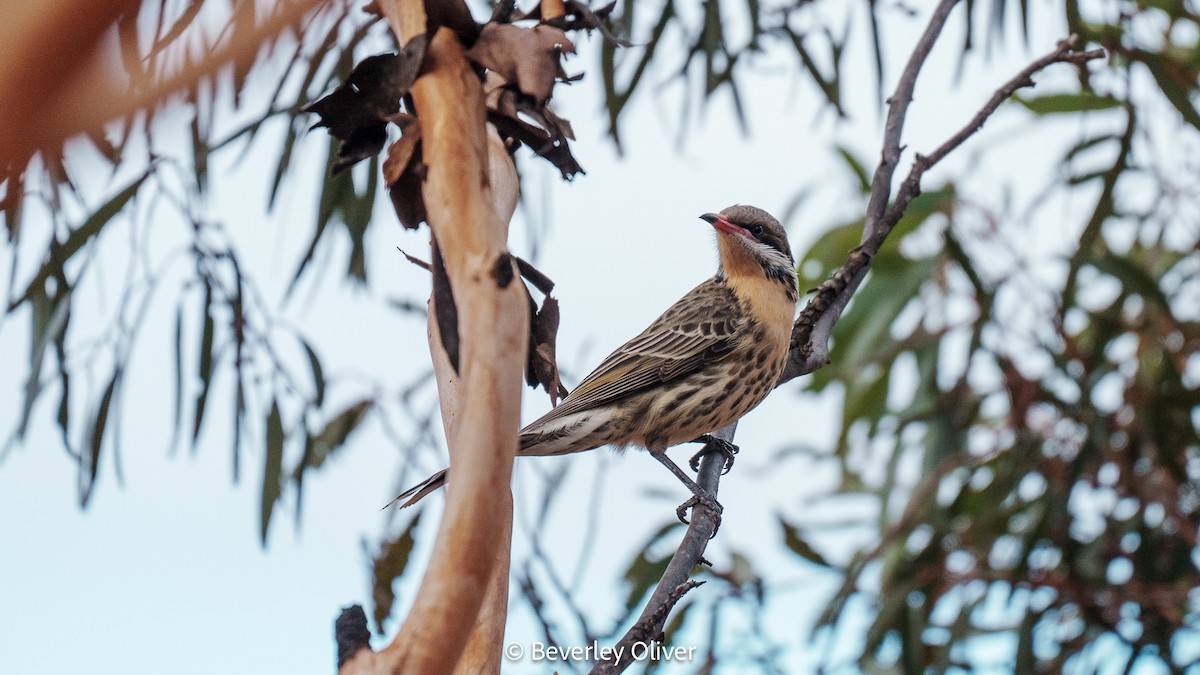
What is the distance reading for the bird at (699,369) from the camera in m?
2.85

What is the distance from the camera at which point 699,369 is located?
2996 millimetres

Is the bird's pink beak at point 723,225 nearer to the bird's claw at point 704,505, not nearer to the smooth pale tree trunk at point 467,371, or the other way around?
the bird's claw at point 704,505

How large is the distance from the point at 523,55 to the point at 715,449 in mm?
1803

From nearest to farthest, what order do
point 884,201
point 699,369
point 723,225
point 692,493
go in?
point 884,201 < point 692,493 < point 699,369 < point 723,225

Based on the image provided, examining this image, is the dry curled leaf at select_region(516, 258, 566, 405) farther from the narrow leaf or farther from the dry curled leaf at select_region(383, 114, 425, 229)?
the narrow leaf

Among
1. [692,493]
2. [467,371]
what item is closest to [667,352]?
[692,493]

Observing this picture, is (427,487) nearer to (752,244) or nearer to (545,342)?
(545,342)

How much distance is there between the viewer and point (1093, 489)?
3.77 meters

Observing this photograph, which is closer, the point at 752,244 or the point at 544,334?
the point at 544,334

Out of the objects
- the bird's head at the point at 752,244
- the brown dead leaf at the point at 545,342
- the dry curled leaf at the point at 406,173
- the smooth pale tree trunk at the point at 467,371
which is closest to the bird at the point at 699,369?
the bird's head at the point at 752,244

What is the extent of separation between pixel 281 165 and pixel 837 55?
4.28 feet

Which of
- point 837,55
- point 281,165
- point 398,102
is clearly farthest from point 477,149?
point 837,55

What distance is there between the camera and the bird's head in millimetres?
3199

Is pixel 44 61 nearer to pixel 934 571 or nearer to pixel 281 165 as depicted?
pixel 281 165
